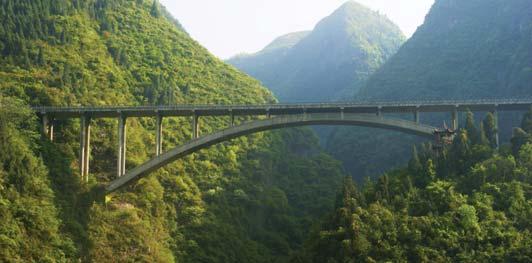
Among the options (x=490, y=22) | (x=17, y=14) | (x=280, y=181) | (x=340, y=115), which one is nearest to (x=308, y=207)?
(x=280, y=181)

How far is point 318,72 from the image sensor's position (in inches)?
5379

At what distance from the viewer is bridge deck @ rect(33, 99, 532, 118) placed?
45.0 m

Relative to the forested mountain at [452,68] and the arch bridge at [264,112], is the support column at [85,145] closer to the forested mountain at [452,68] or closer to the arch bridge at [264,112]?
the arch bridge at [264,112]

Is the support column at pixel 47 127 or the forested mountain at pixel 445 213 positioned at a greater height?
the support column at pixel 47 127

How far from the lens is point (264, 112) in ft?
155

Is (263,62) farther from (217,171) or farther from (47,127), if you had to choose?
(47,127)

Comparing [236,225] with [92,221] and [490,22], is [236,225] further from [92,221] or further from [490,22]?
[490,22]

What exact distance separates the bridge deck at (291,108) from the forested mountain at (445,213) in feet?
11.4

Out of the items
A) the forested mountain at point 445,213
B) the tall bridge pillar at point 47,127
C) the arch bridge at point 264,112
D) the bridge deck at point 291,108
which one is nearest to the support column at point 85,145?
the arch bridge at point 264,112

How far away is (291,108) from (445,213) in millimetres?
15583

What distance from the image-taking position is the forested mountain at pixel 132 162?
41938mm

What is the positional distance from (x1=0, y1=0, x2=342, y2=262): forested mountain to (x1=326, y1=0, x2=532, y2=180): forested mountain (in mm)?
9583

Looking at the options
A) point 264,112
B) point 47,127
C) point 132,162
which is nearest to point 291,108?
point 264,112

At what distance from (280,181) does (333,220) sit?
27.1 meters
